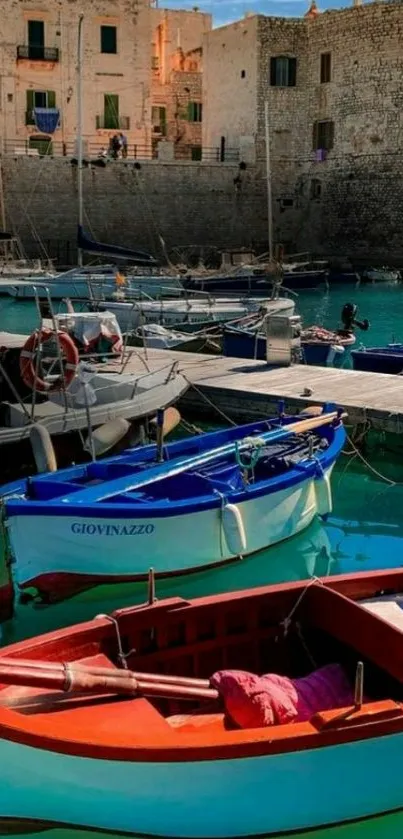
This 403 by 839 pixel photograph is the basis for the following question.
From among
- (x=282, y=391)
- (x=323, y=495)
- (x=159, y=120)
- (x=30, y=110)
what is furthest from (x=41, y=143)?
(x=323, y=495)

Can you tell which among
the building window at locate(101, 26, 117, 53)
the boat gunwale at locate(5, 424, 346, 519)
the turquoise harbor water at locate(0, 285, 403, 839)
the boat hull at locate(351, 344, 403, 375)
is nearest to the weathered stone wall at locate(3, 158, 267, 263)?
the building window at locate(101, 26, 117, 53)

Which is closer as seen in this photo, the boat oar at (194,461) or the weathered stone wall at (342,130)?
the boat oar at (194,461)

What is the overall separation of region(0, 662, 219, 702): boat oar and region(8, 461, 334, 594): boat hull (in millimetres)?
2610

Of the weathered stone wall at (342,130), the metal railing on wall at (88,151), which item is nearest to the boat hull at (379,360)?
the metal railing on wall at (88,151)

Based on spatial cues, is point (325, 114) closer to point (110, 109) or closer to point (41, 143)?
point (110, 109)

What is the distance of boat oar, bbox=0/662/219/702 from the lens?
13.1 feet

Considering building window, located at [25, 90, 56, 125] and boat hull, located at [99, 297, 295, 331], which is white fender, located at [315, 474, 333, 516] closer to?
boat hull, located at [99, 297, 295, 331]

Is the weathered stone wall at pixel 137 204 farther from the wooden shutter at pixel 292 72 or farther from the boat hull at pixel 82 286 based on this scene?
the boat hull at pixel 82 286

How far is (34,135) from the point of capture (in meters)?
36.5

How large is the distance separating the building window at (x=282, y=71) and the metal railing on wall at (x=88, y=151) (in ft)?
9.75

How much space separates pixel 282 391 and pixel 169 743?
812cm

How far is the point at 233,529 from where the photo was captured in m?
7.43

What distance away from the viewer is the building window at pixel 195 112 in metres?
44.0

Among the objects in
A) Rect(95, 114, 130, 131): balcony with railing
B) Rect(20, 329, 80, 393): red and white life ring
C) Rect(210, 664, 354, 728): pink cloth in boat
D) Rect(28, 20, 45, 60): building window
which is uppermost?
Rect(28, 20, 45, 60): building window
